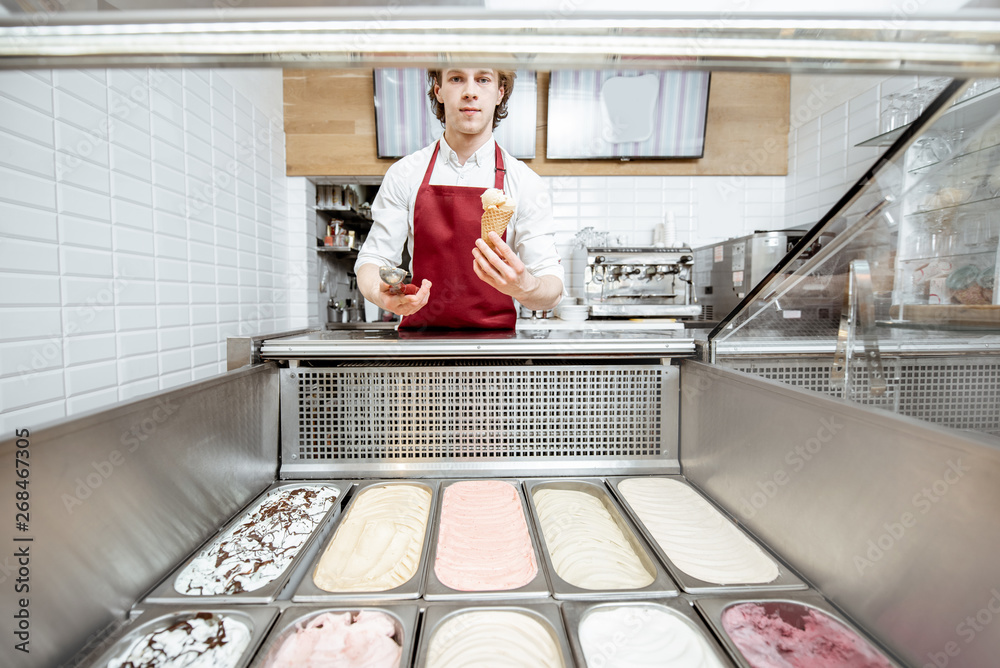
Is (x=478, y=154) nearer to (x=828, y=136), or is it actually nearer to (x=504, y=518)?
(x=504, y=518)

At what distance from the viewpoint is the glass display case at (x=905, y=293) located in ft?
2.50

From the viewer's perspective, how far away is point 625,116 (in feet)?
11.4

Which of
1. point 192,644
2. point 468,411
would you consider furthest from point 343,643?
point 468,411

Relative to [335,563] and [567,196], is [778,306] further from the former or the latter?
[567,196]

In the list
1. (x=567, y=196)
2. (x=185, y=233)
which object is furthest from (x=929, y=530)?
(x=567, y=196)

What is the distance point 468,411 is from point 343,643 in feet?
1.92

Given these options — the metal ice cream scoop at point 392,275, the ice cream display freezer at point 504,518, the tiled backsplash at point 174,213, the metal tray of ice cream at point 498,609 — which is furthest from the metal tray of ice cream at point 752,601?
the tiled backsplash at point 174,213

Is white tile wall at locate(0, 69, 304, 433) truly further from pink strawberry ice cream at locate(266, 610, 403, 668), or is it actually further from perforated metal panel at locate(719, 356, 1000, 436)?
perforated metal panel at locate(719, 356, 1000, 436)

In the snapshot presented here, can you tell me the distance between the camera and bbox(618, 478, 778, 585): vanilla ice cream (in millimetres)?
898

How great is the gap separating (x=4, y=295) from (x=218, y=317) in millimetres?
1158

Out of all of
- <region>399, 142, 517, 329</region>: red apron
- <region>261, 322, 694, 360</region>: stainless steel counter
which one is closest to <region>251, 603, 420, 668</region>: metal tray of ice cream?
<region>261, 322, 694, 360</region>: stainless steel counter

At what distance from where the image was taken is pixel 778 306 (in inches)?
42.2

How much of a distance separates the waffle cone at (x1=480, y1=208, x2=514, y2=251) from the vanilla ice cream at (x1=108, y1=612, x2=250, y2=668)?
36.3 inches

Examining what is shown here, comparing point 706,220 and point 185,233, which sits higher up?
point 706,220
